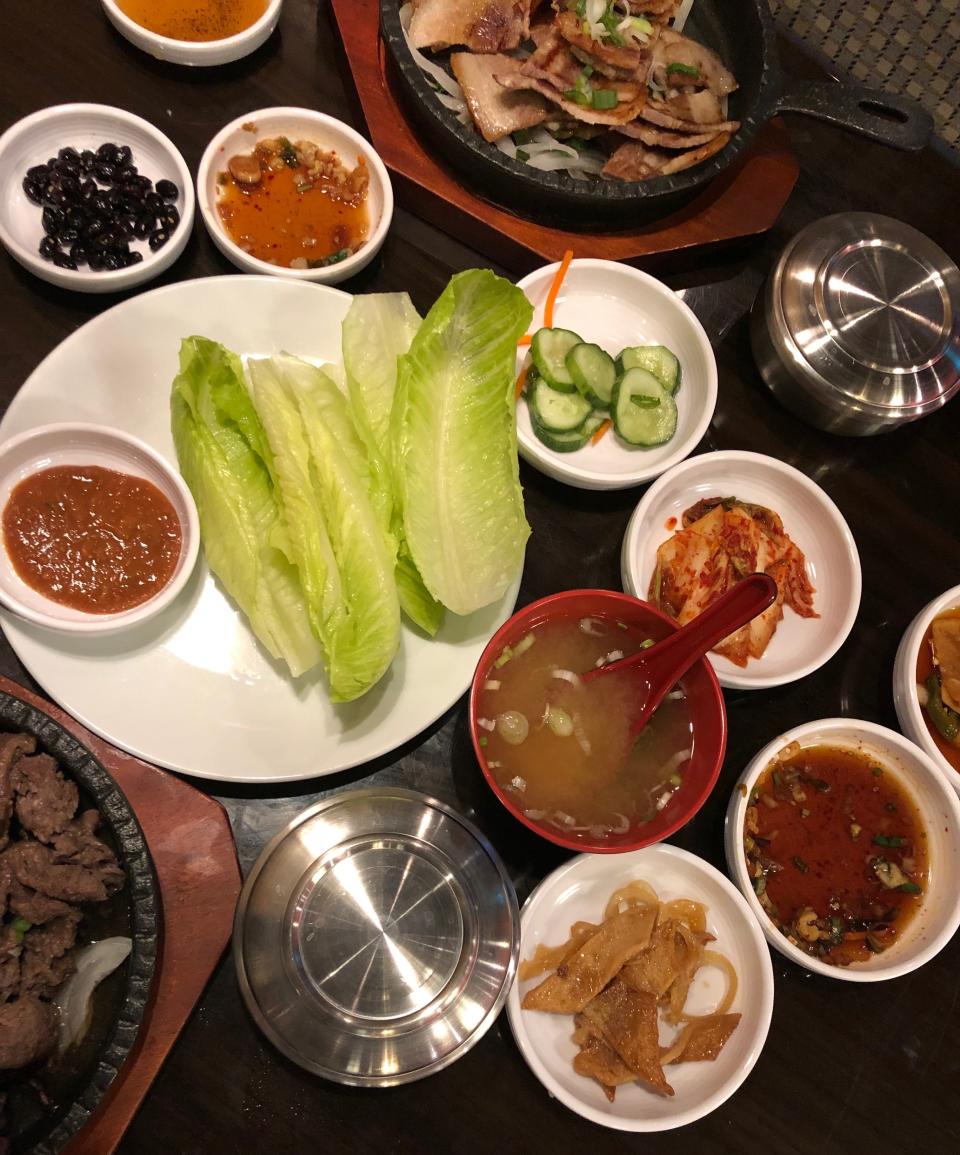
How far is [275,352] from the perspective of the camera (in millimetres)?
2518

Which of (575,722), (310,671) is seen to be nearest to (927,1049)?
(575,722)

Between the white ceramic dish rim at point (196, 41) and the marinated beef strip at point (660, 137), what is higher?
the marinated beef strip at point (660, 137)

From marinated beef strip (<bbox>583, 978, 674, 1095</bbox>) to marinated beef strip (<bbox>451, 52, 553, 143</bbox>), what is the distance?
2.59 meters

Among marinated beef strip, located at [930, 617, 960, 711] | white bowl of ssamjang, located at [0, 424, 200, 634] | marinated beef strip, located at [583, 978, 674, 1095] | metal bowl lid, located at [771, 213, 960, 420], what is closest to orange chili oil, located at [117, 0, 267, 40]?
white bowl of ssamjang, located at [0, 424, 200, 634]

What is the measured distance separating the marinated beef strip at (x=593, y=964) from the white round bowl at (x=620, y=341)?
1271 mm

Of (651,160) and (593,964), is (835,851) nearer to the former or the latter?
(593,964)

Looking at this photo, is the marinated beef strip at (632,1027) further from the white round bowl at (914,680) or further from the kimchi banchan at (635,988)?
the white round bowl at (914,680)

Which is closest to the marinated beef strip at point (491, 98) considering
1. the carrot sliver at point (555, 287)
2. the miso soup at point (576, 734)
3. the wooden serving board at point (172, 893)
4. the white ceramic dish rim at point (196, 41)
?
the carrot sliver at point (555, 287)

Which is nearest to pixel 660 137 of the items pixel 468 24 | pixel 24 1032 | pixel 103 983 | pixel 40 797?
pixel 468 24

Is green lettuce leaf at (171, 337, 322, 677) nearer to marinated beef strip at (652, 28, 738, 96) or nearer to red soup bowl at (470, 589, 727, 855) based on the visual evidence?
red soup bowl at (470, 589, 727, 855)

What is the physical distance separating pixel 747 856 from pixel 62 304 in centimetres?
265

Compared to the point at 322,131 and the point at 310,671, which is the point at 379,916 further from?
the point at 322,131

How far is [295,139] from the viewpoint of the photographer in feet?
9.16

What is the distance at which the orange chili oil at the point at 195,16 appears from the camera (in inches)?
111
